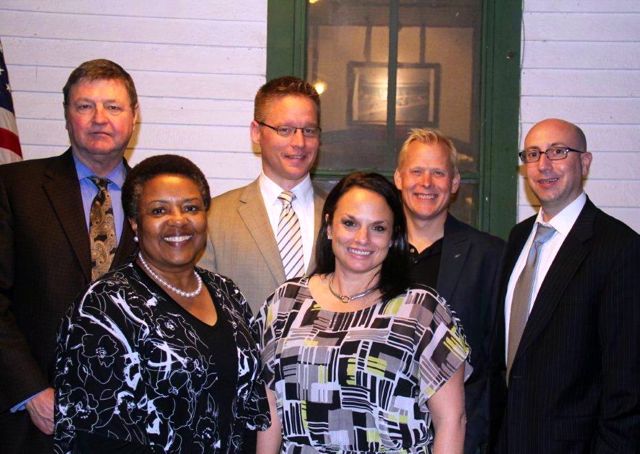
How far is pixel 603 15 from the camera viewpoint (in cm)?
458

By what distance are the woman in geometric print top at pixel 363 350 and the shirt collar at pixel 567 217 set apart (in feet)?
2.38

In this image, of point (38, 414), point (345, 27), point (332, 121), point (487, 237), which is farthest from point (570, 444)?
point (345, 27)

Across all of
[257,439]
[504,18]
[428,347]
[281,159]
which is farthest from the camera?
[504,18]

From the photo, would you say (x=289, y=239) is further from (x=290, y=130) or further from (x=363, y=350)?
(x=363, y=350)

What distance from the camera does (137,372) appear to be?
2545 mm

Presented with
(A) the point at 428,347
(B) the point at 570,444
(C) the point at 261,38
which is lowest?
(B) the point at 570,444

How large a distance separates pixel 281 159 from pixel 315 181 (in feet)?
3.47

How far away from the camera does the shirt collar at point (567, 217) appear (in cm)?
339

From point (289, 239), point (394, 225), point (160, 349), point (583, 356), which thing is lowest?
point (583, 356)

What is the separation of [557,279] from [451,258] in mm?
514

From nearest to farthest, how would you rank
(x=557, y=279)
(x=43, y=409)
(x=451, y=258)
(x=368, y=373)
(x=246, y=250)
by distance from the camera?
(x=368, y=373), (x=43, y=409), (x=557, y=279), (x=246, y=250), (x=451, y=258)

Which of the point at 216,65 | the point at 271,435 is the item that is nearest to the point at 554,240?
the point at 271,435

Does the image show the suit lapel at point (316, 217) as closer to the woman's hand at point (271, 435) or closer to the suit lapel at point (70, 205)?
the woman's hand at point (271, 435)

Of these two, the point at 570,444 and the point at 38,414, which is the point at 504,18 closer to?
the point at 570,444
